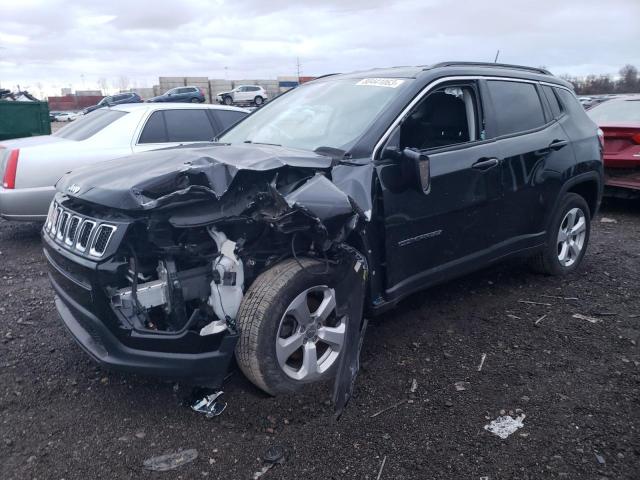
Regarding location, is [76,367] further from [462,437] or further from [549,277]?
[549,277]

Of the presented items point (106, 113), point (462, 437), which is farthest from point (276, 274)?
point (106, 113)

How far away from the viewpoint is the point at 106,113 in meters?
6.55

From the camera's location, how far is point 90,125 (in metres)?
6.29

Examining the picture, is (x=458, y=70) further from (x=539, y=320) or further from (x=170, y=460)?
(x=170, y=460)

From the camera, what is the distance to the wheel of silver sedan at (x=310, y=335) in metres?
2.80

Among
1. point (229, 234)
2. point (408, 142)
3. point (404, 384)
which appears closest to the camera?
point (229, 234)

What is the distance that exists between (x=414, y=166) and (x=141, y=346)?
1770 millimetres

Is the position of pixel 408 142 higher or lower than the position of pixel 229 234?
higher

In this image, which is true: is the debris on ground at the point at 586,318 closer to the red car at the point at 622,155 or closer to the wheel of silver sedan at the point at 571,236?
the wheel of silver sedan at the point at 571,236

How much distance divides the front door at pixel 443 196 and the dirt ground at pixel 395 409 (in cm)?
55

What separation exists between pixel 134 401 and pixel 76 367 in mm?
603

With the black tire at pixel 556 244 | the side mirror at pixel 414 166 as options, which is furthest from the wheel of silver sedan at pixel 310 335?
the black tire at pixel 556 244

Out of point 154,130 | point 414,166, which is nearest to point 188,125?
point 154,130

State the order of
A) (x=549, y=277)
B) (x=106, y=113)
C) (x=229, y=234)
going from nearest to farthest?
(x=229, y=234) < (x=549, y=277) < (x=106, y=113)
